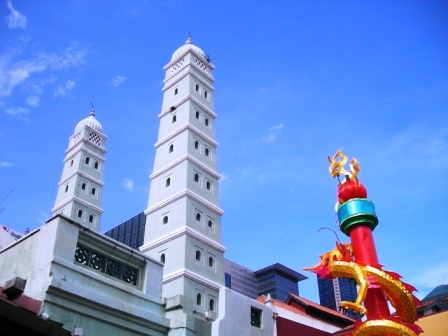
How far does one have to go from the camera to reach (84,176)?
1777 inches

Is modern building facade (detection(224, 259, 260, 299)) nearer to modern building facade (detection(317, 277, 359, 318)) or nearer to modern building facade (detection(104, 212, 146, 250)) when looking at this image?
modern building facade (detection(104, 212, 146, 250))

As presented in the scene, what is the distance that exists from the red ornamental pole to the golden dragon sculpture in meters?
0.31

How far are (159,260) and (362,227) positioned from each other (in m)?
11.0

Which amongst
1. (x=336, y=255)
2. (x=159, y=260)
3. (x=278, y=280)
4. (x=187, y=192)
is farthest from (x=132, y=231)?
(x=336, y=255)

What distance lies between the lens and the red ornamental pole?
16766 millimetres

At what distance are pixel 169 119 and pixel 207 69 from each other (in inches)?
279

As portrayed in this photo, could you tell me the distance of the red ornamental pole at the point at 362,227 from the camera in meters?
16.8

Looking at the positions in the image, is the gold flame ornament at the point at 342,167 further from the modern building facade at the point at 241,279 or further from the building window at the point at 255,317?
the modern building facade at the point at 241,279

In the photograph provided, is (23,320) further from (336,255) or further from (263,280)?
(263,280)

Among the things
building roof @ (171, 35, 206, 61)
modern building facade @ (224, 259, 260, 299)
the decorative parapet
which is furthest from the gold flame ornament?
modern building facade @ (224, 259, 260, 299)

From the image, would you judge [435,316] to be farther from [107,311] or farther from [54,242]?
[54,242]

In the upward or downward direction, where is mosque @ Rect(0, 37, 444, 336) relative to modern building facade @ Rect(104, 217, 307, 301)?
downward

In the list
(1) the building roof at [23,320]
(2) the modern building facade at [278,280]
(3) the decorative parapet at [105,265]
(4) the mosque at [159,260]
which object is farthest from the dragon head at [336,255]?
(2) the modern building facade at [278,280]

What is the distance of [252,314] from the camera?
1661cm
